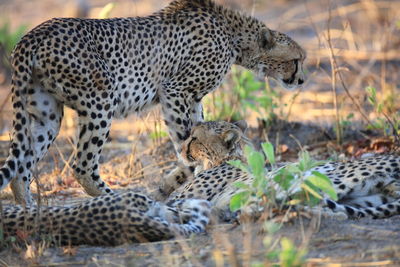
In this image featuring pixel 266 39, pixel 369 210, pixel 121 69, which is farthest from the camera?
pixel 266 39

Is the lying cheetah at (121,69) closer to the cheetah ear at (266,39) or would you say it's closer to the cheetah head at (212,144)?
the cheetah ear at (266,39)

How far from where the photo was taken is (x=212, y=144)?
663cm

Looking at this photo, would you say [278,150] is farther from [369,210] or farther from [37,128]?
[369,210]

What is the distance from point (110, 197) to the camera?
506 centimetres

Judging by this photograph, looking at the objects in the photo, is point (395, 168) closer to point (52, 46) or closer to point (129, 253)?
point (129, 253)

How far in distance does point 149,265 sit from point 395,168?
73.1 inches

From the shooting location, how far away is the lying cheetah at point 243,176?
5.39 m

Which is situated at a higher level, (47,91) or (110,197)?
(47,91)

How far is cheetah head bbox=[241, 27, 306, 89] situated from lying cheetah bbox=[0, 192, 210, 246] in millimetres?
3015

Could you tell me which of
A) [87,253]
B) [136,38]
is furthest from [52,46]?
[87,253]

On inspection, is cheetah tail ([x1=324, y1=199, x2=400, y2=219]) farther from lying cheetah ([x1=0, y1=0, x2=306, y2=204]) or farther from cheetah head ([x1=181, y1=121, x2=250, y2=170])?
lying cheetah ([x1=0, y1=0, x2=306, y2=204])

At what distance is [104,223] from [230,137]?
1860 millimetres

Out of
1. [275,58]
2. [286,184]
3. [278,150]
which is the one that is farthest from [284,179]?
[275,58]

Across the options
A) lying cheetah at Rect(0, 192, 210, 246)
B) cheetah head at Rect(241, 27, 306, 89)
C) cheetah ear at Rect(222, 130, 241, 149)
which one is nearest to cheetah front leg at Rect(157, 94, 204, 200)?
cheetah ear at Rect(222, 130, 241, 149)
